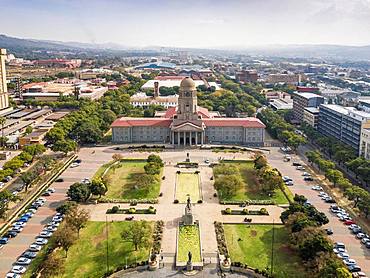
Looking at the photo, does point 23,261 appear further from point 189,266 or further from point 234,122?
point 234,122

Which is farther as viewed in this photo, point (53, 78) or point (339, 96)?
point (53, 78)

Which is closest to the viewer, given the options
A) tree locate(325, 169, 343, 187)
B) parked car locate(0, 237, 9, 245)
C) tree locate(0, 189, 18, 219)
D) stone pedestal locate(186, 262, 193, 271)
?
stone pedestal locate(186, 262, 193, 271)

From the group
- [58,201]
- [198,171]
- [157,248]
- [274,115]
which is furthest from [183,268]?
[274,115]

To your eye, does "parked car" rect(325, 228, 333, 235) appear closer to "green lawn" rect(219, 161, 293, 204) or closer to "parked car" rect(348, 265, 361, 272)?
"parked car" rect(348, 265, 361, 272)

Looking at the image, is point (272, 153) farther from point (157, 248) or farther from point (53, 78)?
point (53, 78)

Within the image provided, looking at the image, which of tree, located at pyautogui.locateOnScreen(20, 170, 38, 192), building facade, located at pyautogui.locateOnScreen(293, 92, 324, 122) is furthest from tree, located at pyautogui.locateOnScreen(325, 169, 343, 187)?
building facade, located at pyautogui.locateOnScreen(293, 92, 324, 122)

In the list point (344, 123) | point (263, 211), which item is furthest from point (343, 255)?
point (344, 123)
